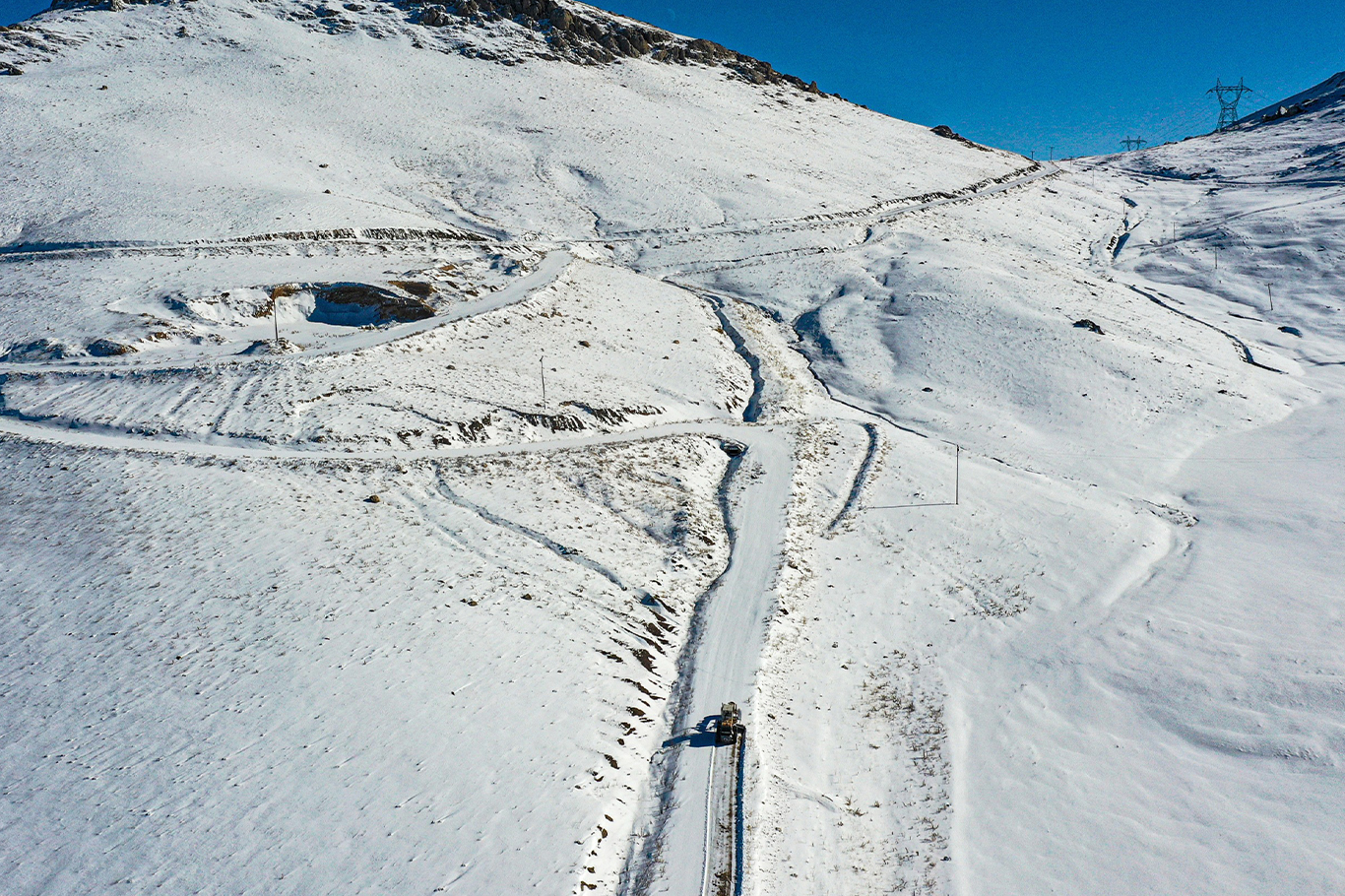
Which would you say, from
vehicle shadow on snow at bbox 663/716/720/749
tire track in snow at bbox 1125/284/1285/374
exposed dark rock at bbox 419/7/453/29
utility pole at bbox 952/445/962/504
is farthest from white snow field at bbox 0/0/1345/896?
exposed dark rock at bbox 419/7/453/29

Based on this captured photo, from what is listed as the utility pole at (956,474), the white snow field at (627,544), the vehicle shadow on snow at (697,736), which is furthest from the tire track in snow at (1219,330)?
the vehicle shadow on snow at (697,736)

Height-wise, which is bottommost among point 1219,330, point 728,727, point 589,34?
point 728,727

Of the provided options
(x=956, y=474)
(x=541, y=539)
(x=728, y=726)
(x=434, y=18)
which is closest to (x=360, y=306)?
(x=541, y=539)

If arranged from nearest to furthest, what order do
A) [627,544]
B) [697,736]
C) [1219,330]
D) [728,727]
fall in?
1. [728,727]
2. [697,736]
3. [627,544]
4. [1219,330]

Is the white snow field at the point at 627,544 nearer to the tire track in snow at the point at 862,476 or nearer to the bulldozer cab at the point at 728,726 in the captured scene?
the tire track in snow at the point at 862,476

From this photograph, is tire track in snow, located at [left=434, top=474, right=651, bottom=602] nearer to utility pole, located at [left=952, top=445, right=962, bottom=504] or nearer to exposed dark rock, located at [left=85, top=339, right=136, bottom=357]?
utility pole, located at [left=952, top=445, right=962, bottom=504]

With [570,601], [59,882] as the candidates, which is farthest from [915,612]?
[59,882]

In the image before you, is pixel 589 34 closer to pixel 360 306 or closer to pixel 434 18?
pixel 434 18

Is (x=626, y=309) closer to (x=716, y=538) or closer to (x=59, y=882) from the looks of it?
(x=716, y=538)
